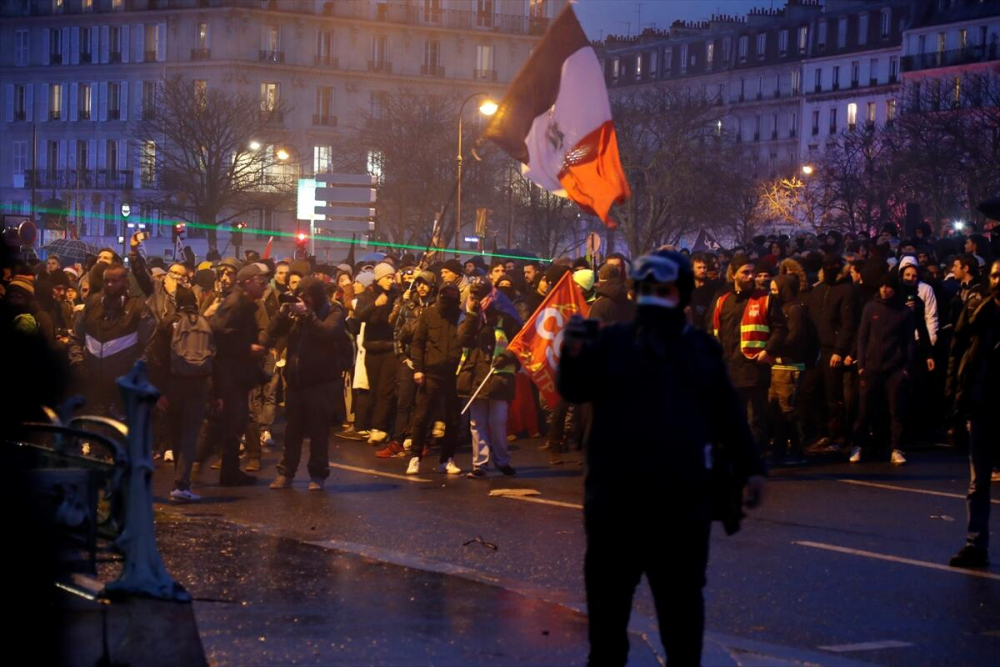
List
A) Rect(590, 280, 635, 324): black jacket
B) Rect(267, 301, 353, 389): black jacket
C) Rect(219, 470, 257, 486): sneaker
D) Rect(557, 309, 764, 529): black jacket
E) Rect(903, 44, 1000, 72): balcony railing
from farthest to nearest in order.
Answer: Rect(903, 44, 1000, 72): balcony railing, Rect(590, 280, 635, 324): black jacket, Rect(219, 470, 257, 486): sneaker, Rect(267, 301, 353, 389): black jacket, Rect(557, 309, 764, 529): black jacket

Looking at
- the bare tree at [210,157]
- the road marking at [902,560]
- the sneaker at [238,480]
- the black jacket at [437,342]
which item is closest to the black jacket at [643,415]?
the road marking at [902,560]

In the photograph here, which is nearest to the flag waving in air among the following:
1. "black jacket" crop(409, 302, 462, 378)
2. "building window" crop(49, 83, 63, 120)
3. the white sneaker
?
"black jacket" crop(409, 302, 462, 378)

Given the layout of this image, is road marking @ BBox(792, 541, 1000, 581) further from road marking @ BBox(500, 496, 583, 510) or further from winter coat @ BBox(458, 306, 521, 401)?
winter coat @ BBox(458, 306, 521, 401)

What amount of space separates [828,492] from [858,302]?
318cm

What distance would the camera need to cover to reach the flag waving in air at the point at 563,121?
500 inches

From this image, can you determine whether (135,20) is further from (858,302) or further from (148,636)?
(148,636)

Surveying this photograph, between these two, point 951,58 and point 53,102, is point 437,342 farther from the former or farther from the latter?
point 53,102

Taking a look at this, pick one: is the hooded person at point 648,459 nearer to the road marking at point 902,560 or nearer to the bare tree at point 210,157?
the road marking at point 902,560

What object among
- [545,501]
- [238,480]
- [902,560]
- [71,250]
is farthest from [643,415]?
[71,250]

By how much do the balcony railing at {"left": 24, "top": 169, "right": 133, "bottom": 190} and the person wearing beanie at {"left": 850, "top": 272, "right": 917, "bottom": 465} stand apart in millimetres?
84091

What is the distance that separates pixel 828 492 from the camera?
13617 mm

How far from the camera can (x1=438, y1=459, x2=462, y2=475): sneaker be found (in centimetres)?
1477

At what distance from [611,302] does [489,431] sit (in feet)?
5.27

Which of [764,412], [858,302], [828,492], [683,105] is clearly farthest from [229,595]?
[683,105]
